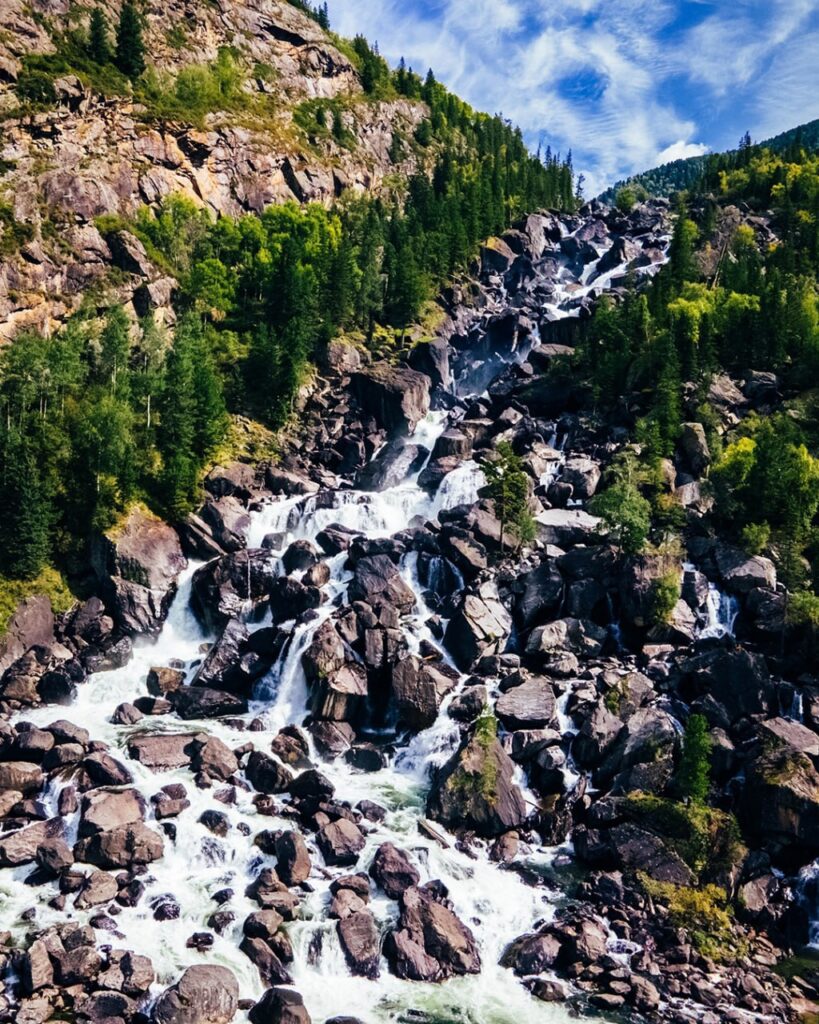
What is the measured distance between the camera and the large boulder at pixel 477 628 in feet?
186

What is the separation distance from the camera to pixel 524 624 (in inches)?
2329

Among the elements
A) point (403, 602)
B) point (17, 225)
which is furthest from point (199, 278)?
point (403, 602)

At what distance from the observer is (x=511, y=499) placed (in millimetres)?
67125

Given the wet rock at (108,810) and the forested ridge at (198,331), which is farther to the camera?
the forested ridge at (198,331)

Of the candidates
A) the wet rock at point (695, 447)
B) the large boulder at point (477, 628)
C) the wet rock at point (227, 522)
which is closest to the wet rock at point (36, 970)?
the large boulder at point (477, 628)

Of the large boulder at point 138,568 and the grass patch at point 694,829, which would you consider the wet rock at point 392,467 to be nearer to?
the large boulder at point 138,568

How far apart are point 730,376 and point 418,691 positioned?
5867 cm

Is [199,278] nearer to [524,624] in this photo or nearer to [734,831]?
[524,624]

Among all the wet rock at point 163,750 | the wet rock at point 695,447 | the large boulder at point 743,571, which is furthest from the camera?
the wet rock at point 695,447

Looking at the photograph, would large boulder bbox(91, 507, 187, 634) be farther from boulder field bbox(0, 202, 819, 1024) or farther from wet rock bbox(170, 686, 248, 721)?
wet rock bbox(170, 686, 248, 721)

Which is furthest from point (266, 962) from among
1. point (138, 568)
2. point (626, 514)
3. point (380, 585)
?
point (626, 514)

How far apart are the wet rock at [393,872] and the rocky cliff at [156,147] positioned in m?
68.6

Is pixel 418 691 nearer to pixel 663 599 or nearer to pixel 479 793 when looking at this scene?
pixel 479 793

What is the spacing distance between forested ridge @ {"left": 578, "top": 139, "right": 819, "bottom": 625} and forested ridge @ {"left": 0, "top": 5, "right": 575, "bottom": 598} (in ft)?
114
